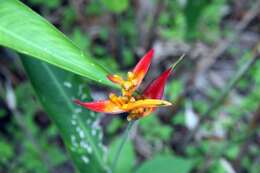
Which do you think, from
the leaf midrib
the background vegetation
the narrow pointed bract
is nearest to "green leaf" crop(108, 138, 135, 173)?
the background vegetation

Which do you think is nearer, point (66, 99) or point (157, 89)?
point (157, 89)

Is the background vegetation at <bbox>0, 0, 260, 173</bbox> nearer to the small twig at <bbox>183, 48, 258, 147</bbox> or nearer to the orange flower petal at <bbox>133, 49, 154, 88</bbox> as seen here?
the small twig at <bbox>183, 48, 258, 147</bbox>

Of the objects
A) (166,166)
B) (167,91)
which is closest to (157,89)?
(166,166)

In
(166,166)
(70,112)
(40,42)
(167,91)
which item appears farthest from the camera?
(167,91)

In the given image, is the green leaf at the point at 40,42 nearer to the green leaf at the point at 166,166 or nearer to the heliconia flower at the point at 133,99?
the heliconia flower at the point at 133,99

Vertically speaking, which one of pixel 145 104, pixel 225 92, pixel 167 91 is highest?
pixel 145 104

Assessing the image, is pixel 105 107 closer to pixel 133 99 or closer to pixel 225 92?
pixel 133 99

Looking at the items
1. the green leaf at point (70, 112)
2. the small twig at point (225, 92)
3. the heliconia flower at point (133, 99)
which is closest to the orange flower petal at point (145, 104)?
the heliconia flower at point (133, 99)

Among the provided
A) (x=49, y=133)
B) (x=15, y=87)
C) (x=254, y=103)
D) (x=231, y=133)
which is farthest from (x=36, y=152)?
(x=254, y=103)
